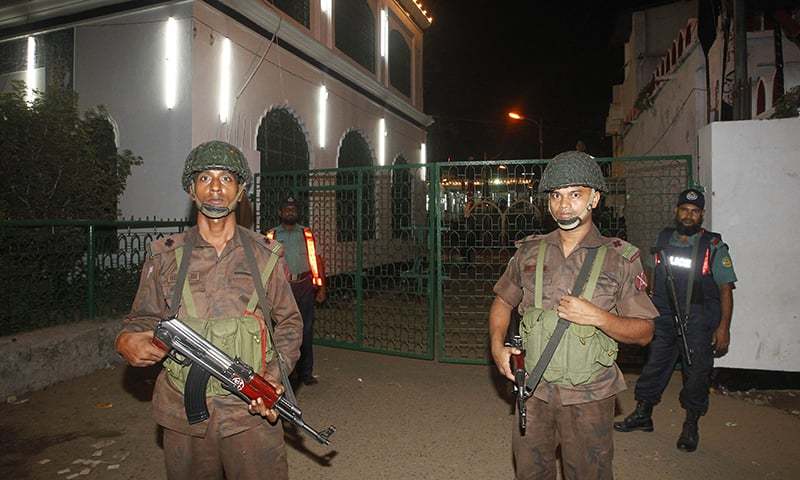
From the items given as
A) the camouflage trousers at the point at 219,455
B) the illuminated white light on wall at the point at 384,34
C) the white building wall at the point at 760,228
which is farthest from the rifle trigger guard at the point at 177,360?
the illuminated white light on wall at the point at 384,34

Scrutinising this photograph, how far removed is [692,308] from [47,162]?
7.34 m

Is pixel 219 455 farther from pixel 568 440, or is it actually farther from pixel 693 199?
pixel 693 199

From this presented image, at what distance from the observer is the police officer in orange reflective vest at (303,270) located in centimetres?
564

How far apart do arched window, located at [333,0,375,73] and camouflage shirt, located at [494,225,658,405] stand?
11980 millimetres

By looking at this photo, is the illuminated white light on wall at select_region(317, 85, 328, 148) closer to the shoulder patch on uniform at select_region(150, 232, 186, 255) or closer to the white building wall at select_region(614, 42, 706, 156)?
the white building wall at select_region(614, 42, 706, 156)

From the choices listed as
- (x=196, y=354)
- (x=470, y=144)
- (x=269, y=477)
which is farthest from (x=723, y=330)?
(x=470, y=144)

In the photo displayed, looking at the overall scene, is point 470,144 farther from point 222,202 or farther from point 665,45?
point 222,202

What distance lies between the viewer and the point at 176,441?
2.27 meters

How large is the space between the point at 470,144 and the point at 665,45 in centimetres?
1745

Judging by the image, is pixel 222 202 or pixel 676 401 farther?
pixel 676 401

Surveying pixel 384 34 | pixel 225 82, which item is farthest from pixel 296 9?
pixel 384 34

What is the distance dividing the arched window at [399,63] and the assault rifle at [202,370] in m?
15.8

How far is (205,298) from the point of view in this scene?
7.55 ft

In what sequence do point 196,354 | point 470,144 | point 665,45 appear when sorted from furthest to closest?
point 470,144
point 665,45
point 196,354
